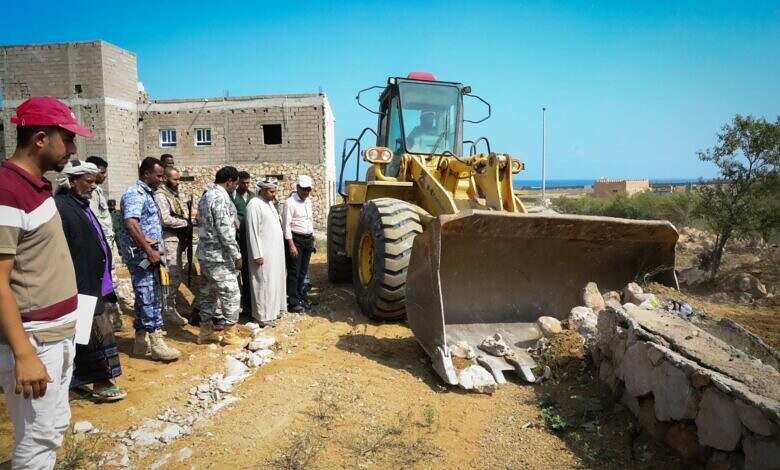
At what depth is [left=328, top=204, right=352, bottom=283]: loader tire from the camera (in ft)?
22.6

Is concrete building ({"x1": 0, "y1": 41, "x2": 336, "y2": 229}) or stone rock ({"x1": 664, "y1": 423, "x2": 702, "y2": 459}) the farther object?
→ concrete building ({"x1": 0, "y1": 41, "x2": 336, "y2": 229})

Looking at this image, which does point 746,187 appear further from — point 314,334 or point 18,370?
point 18,370

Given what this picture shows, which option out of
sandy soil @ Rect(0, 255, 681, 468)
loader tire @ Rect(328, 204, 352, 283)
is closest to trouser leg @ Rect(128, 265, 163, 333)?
sandy soil @ Rect(0, 255, 681, 468)

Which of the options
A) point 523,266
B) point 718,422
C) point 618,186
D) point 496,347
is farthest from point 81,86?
point 618,186

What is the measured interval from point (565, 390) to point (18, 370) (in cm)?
330

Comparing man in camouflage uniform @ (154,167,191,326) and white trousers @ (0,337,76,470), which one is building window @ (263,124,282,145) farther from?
white trousers @ (0,337,76,470)

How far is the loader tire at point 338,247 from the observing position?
22.6ft

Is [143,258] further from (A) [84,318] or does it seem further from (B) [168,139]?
(B) [168,139]

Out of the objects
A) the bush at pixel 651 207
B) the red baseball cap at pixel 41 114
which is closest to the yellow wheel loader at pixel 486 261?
the red baseball cap at pixel 41 114

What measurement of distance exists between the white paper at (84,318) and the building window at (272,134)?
53.1ft

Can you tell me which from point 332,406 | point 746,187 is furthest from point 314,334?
point 746,187

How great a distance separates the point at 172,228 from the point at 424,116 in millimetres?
3400

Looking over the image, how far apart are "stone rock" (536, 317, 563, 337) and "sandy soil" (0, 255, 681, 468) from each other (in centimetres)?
12

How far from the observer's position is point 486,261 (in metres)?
4.59
